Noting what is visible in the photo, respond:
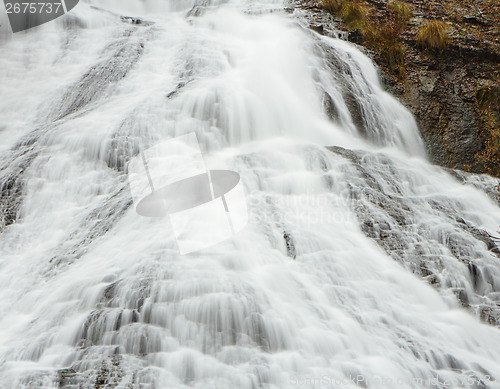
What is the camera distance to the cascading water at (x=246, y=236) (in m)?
3.68

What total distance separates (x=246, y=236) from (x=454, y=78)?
20.0ft

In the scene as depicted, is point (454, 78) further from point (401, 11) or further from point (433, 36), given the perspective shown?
point (401, 11)

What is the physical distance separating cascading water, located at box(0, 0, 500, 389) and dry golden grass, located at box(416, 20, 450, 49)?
1353mm

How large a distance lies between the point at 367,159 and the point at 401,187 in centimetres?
63

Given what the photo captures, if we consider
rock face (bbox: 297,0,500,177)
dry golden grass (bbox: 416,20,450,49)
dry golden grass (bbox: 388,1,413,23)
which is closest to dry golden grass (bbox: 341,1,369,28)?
rock face (bbox: 297,0,500,177)

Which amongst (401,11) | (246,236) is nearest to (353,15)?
(401,11)

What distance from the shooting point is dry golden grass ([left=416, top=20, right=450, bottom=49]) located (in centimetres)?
893

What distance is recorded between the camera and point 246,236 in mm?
4828

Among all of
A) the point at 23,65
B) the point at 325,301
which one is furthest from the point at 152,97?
the point at 325,301

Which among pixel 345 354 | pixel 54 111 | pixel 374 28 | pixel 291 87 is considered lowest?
pixel 345 354

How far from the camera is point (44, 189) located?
5875mm

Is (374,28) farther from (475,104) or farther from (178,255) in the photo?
(178,255)

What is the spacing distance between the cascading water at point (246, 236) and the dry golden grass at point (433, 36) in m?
1.35

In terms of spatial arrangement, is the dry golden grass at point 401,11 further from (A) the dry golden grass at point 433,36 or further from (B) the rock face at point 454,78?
(A) the dry golden grass at point 433,36
